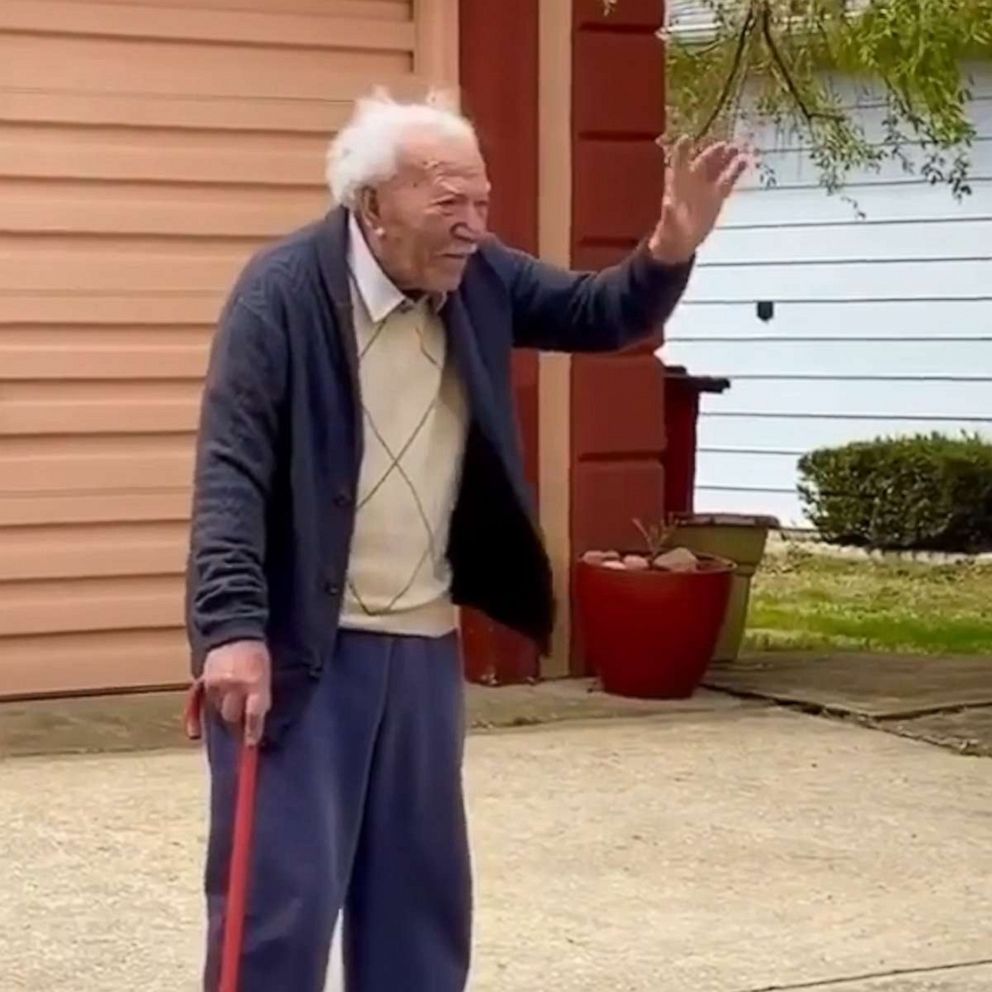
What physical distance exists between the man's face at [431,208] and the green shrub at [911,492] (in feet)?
36.9

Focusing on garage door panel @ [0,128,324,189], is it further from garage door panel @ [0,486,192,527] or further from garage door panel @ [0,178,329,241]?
garage door panel @ [0,486,192,527]

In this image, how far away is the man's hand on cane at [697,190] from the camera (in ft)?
13.8

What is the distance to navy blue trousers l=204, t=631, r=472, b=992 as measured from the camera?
160 inches

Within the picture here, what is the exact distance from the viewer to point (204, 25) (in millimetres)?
8680

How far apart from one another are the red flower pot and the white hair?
477cm

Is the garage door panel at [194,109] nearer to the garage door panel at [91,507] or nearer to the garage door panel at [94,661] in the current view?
the garage door panel at [91,507]

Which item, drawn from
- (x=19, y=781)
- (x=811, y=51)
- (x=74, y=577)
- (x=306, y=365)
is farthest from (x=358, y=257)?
(x=811, y=51)

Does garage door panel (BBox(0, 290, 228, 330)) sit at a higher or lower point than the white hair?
lower

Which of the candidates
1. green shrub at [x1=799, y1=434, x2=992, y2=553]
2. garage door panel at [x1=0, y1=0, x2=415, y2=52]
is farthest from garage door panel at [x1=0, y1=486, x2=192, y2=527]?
green shrub at [x1=799, y1=434, x2=992, y2=553]

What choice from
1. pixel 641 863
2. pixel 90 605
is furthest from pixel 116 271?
pixel 641 863

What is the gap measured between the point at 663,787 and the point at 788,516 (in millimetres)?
9816

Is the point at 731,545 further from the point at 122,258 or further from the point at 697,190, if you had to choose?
the point at 697,190

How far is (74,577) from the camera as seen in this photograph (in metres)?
8.67

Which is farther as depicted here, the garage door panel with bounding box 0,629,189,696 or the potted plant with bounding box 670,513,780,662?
the potted plant with bounding box 670,513,780,662
